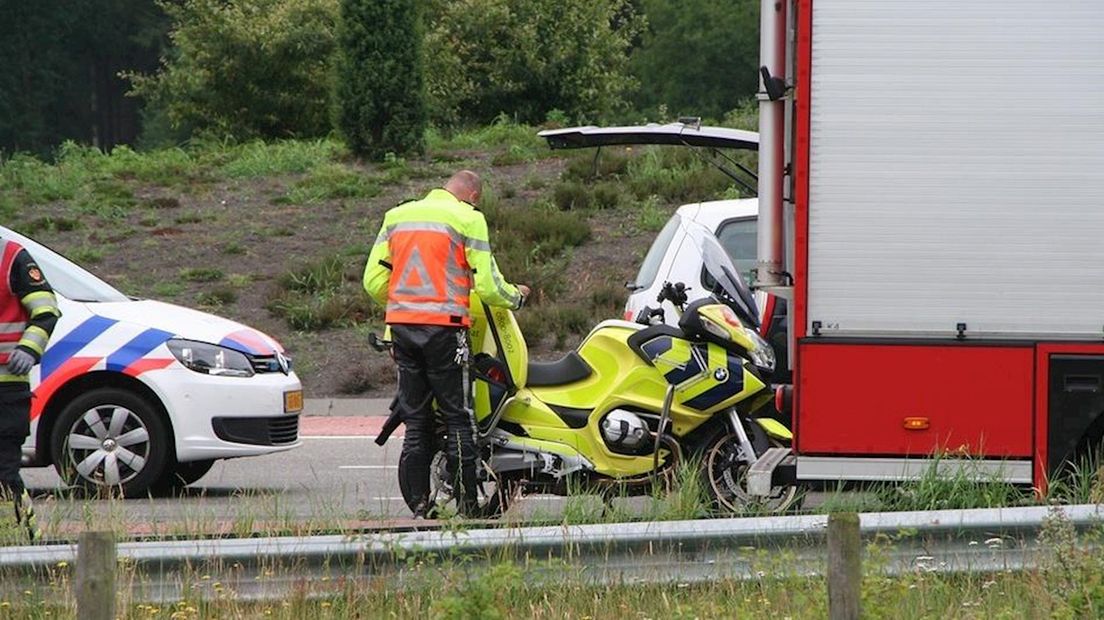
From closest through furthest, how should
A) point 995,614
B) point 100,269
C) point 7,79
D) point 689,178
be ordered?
point 995,614
point 100,269
point 689,178
point 7,79

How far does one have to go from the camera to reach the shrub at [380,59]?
2384 centimetres

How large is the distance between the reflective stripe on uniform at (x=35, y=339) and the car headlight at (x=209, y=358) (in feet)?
8.40

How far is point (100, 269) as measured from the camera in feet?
66.3

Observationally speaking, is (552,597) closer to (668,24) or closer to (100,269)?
(100,269)

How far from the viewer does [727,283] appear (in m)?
9.77

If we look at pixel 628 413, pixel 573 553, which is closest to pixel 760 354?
pixel 628 413

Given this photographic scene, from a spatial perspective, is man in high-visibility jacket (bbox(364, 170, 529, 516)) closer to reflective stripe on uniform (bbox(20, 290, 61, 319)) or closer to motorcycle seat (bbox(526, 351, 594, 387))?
motorcycle seat (bbox(526, 351, 594, 387))

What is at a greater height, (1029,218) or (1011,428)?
(1029,218)

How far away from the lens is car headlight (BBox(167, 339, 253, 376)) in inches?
430

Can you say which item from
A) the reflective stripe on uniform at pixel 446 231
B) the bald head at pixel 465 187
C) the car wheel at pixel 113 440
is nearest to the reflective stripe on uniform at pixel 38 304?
the reflective stripe on uniform at pixel 446 231

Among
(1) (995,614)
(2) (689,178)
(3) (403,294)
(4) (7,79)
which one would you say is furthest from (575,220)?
(4) (7,79)

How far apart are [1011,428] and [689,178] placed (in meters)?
14.1

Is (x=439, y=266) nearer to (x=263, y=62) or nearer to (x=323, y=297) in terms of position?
(x=323, y=297)

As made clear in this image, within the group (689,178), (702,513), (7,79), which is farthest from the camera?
(7,79)
